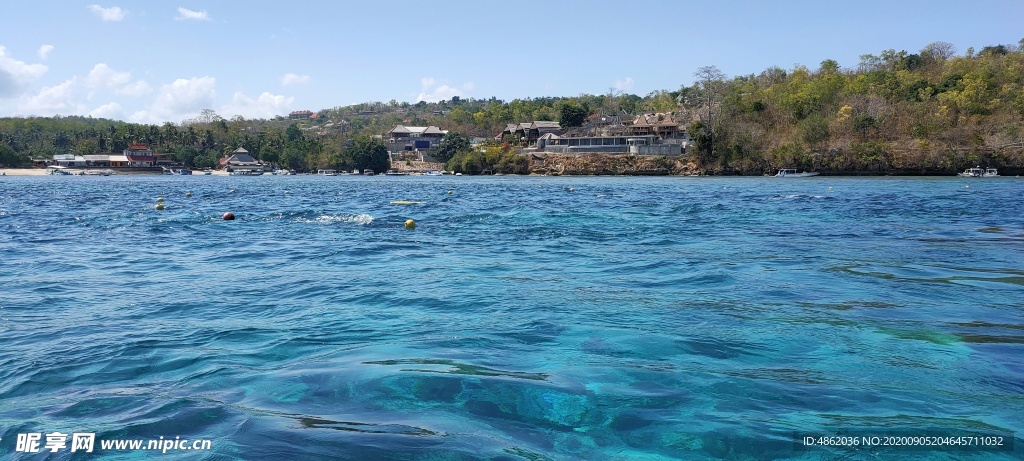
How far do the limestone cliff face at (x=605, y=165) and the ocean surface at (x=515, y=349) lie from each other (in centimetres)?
8323

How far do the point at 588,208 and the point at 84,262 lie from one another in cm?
2254

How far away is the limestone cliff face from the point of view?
9944 centimetres

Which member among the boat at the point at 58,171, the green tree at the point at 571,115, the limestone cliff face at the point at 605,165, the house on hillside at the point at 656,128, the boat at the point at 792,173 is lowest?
the boat at the point at 792,173

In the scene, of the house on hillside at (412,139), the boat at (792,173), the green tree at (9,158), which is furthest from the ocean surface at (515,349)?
the house on hillside at (412,139)

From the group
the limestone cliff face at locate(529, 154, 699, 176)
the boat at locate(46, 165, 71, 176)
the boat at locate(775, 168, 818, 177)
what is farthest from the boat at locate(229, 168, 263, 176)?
the boat at locate(775, 168, 818, 177)

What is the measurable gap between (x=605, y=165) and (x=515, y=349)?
97598mm

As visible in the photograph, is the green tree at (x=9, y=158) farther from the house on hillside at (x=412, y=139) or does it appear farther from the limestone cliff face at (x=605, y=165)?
the limestone cliff face at (x=605, y=165)

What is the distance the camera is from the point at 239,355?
7.55m

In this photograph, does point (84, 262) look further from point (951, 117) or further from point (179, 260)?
point (951, 117)

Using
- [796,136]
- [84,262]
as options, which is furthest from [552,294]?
[796,136]

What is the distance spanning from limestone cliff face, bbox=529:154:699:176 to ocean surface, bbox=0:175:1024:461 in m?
83.2

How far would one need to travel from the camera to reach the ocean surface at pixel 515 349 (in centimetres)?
540

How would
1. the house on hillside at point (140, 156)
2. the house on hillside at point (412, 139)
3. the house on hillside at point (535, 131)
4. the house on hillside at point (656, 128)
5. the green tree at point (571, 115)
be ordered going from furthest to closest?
1. the house on hillside at point (412, 139)
2. the house on hillside at point (140, 156)
3. the house on hillside at point (535, 131)
4. the green tree at point (571, 115)
5. the house on hillside at point (656, 128)

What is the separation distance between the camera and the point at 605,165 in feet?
340
